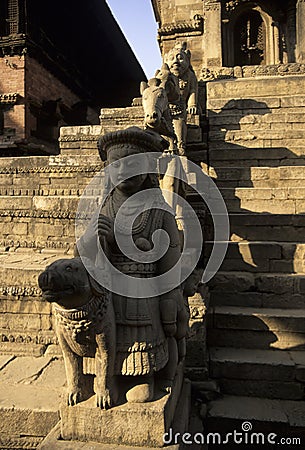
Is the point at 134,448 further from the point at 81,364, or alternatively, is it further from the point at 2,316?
the point at 2,316

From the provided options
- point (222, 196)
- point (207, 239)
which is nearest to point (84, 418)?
point (207, 239)

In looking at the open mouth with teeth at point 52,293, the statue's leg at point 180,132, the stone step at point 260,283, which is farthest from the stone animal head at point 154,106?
the open mouth with teeth at point 52,293

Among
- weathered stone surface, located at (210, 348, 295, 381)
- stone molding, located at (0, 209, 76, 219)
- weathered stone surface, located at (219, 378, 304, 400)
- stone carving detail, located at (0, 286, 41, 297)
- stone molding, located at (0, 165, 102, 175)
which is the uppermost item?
stone molding, located at (0, 165, 102, 175)

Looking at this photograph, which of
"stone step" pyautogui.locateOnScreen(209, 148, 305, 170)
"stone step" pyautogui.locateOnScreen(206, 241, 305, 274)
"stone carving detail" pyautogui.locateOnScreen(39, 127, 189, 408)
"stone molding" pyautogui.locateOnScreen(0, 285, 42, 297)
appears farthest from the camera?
"stone step" pyautogui.locateOnScreen(209, 148, 305, 170)

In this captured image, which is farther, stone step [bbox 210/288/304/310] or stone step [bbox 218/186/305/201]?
stone step [bbox 218/186/305/201]

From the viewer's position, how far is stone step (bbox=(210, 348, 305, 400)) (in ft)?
11.0

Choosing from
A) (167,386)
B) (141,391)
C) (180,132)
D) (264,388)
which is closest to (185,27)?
(180,132)

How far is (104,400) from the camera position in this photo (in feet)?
7.48

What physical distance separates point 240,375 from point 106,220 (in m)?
2.11

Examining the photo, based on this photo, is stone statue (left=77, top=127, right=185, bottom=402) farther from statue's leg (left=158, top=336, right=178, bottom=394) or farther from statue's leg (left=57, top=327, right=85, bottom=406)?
statue's leg (left=57, top=327, right=85, bottom=406)

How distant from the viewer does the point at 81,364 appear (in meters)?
2.37

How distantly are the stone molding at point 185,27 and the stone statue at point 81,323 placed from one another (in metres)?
14.5

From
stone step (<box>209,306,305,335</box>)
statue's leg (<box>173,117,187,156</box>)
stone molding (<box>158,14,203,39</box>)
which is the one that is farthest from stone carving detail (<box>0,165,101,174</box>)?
stone molding (<box>158,14,203,39</box>)

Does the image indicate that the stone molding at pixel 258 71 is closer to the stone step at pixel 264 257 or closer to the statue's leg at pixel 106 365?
the stone step at pixel 264 257
